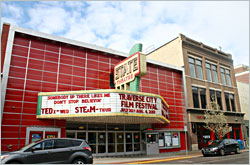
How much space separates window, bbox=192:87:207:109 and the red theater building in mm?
7973

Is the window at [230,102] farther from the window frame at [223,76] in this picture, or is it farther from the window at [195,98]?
the window at [195,98]

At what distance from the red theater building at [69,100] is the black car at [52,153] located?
502 cm

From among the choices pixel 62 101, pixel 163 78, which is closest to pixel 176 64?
pixel 163 78

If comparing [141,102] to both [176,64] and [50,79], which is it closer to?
[50,79]

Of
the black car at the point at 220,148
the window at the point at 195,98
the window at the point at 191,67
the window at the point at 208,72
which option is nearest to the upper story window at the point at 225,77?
the window at the point at 208,72

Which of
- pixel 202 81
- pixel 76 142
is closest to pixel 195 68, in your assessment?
pixel 202 81

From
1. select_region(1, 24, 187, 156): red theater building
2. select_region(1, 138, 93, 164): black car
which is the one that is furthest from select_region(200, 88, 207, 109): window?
select_region(1, 138, 93, 164): black car

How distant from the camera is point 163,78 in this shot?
25859 mm

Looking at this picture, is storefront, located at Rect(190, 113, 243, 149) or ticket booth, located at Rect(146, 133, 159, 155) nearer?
ticket booth, located at Rect(146, 133, 159, 155)

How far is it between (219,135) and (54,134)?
858 inches

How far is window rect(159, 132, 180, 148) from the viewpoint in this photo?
2345cm

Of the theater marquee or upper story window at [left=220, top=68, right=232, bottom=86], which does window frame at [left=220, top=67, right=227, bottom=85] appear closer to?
upper story window at [left=220, top=68, right=232, bottom=86]

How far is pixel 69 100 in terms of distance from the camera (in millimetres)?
16219

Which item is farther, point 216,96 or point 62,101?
point 216,96
